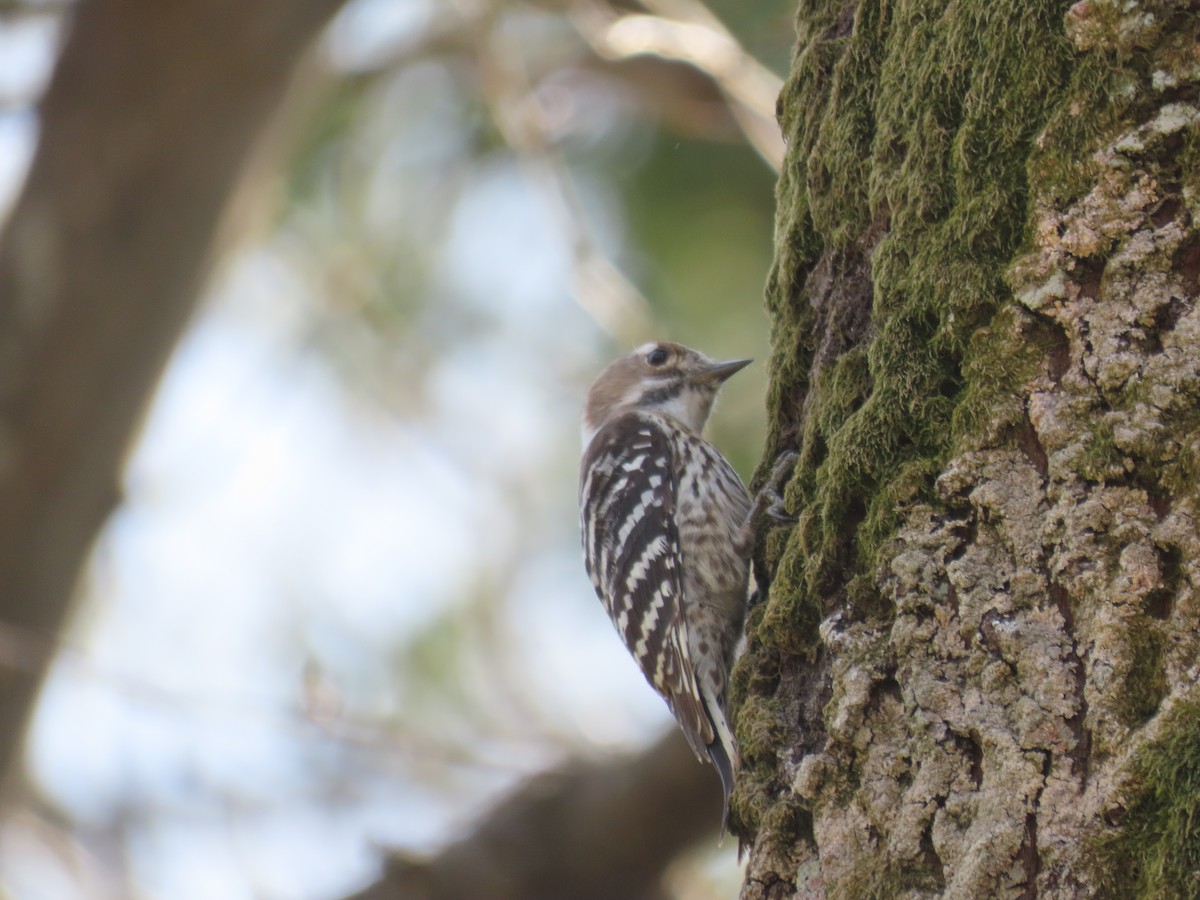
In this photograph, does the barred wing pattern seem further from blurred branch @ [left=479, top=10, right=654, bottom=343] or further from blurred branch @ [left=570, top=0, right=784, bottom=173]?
blurred branch @ [left=570, top=0, right=784, bottom=173]

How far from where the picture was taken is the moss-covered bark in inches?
71.3

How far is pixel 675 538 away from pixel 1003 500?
6.79ft

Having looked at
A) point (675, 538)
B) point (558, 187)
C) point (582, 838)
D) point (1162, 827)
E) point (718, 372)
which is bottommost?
point (1162, 827)

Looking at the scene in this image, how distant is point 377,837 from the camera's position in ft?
14.7

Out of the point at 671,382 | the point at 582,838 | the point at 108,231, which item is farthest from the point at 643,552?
the point at 108,231

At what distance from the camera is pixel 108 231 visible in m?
5.13

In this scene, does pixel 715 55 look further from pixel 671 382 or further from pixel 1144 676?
pixel 1144 676

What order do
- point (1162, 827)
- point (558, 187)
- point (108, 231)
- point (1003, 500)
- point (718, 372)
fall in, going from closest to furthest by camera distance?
point (1162, 827), point (1003, 500), point (718, 372), point (108, 231), point (558, 187)

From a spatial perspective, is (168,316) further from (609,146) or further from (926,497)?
(926,497)

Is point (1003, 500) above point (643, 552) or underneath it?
underneath

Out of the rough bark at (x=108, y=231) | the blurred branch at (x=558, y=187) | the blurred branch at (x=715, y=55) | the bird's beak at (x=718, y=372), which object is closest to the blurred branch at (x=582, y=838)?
the bird's beak at (x=718, y=372)

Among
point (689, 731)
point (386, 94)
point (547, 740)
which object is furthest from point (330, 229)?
point (689, 731)

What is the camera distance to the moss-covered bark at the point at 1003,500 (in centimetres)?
181

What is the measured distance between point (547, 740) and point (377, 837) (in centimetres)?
215
